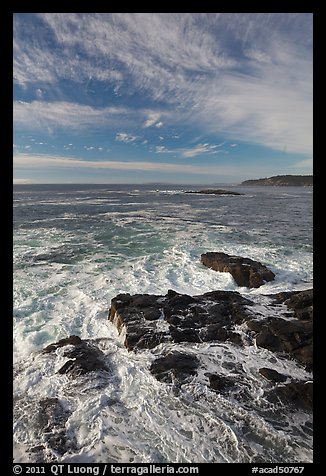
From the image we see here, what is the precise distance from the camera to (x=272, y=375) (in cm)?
681

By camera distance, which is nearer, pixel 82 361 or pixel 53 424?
pixel 53 424

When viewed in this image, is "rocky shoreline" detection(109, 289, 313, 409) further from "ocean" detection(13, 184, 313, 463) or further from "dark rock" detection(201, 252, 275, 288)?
"dark rock" detection(201, 252, 275, 288)

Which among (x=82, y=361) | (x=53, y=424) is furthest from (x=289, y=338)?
(x=53, y=424)

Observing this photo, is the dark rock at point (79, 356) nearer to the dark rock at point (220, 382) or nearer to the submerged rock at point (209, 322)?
the submerged rock at point (209, 322)

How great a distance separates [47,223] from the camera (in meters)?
30.2

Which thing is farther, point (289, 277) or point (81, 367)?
point (289, 277)

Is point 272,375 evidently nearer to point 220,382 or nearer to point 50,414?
point 220,382

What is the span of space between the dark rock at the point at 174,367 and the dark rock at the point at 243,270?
661 centimetres

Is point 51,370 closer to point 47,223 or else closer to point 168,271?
point 168,271

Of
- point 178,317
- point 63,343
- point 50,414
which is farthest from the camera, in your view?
point 178,317

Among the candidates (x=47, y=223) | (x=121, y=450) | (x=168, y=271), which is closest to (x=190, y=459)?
(x=121, y=450)

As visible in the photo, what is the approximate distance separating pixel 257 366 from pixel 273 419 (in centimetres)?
150

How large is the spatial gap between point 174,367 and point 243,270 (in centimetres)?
767
